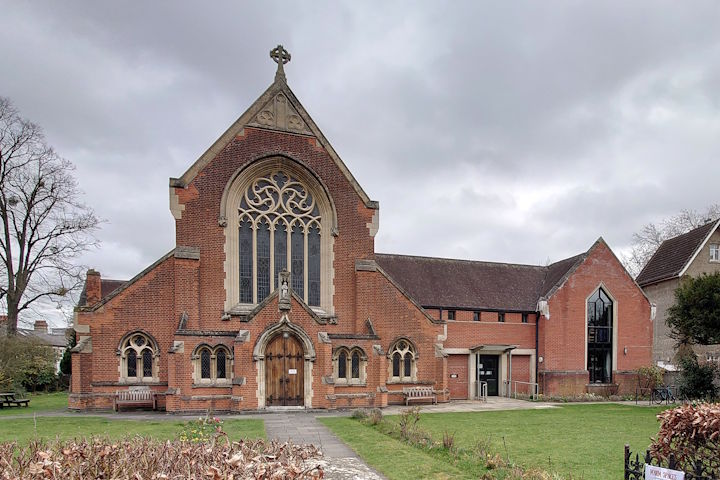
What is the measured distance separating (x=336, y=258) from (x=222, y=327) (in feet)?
18.4

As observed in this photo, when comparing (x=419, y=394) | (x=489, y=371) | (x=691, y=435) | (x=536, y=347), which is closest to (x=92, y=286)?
(x=419, y=394)

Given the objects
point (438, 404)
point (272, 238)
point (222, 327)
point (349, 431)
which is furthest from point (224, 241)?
point (438, 404)

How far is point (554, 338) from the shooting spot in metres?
26.6

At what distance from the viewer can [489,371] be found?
26.8 m

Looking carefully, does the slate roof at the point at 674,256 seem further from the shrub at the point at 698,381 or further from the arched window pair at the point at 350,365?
the arched window pair at the point at 350,365

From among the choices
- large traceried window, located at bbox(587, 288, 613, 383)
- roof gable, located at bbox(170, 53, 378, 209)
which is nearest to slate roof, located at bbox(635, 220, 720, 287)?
large traceried window, located at bbox(587, 288, 613, 383)

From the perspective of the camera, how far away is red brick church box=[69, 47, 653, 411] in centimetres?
1920

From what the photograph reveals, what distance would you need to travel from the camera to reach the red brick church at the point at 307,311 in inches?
756

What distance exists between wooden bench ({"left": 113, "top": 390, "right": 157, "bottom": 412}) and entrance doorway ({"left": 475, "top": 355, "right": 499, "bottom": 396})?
15814mm

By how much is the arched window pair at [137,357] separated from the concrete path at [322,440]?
5228 millimetres

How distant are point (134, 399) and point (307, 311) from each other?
7.20 metres

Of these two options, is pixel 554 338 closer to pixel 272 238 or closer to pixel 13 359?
pixel 272 238

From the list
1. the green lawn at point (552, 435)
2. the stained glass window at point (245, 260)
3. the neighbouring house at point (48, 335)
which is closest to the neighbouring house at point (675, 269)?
the green lawn at point (552, 435)

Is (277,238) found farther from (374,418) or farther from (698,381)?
(698,381)
